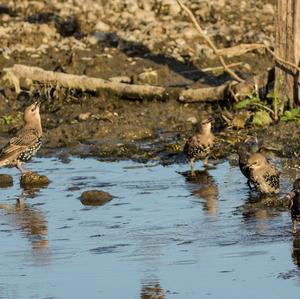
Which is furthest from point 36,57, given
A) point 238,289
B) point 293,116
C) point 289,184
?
point 238,289

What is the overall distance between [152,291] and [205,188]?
197 inches

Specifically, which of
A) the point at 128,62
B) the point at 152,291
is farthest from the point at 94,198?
the point at 128,62

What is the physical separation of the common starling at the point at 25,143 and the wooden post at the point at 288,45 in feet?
11.7

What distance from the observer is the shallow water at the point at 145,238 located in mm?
10641

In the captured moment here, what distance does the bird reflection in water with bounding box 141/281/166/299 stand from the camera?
33.7ft

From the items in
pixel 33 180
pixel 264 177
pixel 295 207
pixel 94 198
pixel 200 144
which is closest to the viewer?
pixel 295 207

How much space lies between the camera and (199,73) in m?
20.2

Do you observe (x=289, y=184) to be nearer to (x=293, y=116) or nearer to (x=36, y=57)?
(x=293, y=116)

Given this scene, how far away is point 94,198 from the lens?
47.9 ft

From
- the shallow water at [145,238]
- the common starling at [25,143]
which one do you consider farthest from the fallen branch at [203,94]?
the common starling at [25,143]

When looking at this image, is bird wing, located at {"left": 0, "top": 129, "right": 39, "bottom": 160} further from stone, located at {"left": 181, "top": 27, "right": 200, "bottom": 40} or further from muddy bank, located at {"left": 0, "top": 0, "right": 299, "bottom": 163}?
stone, located at {"left": 181, "top": 27, "right": 200, "bottom": 40}

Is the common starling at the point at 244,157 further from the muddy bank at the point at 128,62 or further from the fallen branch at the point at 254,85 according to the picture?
the fallen branch at the point at 254,85

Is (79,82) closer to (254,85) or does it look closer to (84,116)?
(84,116)

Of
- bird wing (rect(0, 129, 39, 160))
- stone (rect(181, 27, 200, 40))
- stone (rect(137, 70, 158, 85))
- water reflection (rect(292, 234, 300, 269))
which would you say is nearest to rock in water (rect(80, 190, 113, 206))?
bird wing (rect(0, 129, 39, 160))
